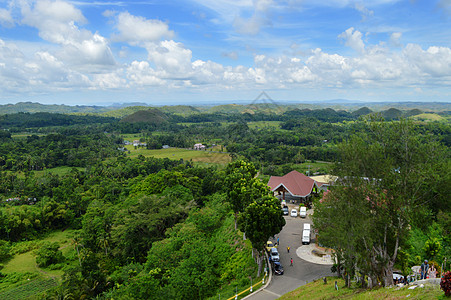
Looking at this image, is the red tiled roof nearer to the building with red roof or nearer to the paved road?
the building with red roof

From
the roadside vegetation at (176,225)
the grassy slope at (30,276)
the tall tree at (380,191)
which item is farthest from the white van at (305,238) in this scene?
the grassy slope at (30,276)

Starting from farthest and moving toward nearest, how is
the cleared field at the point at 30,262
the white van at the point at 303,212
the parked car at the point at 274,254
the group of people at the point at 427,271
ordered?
the cleared field at the point at 30,262 < the white van at the point at 303,212 < the parked car at the point at 274,254 < the group of people at the point at 427,271

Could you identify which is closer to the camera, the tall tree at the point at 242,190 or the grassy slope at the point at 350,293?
the grassy slope at the point at 350,293

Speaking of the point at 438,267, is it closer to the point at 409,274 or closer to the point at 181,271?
the point at 409,274

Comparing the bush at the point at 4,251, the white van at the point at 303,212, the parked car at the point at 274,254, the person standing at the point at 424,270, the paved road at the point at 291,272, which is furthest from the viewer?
the bush at the point at 4,251

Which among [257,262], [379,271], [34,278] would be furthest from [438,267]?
[34,278]

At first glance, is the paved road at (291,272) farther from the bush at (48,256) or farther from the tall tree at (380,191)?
the bush at (48,256)

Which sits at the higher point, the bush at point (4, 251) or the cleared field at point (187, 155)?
the cleared field at point (187, 155)
